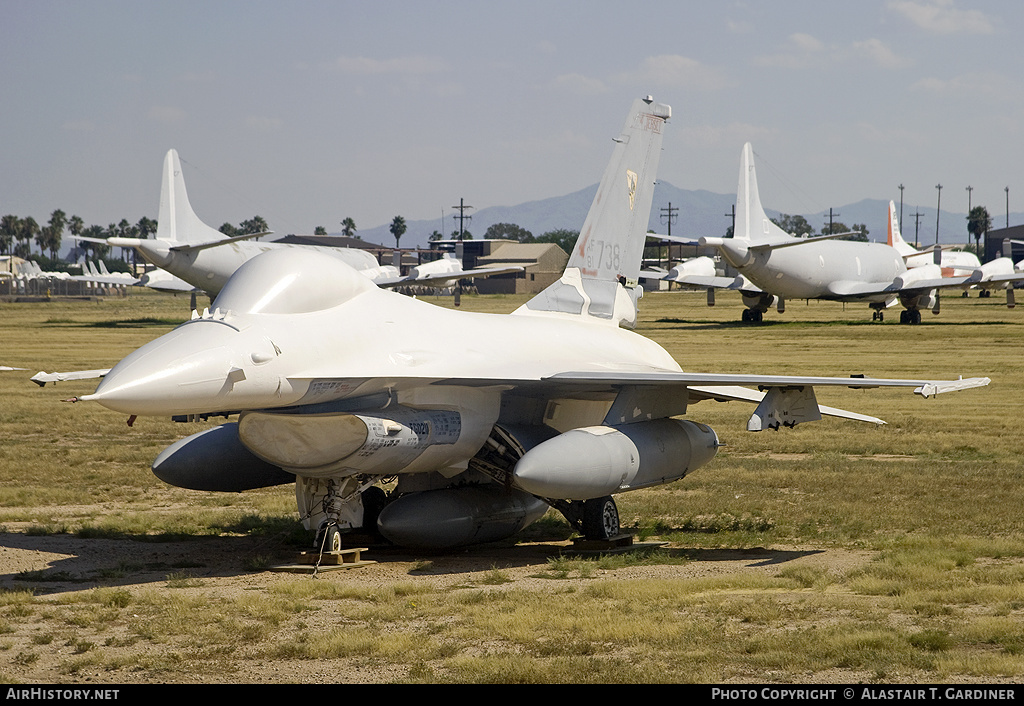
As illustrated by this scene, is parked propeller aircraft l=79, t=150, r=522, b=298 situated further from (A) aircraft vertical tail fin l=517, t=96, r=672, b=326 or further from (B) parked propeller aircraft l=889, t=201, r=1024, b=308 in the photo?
(A) aircraft vertical tail fin l=517, t=96, r=672, b=326

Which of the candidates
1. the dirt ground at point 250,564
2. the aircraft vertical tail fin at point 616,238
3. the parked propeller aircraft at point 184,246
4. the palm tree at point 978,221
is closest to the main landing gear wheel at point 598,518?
the dirt ground at point 250,564

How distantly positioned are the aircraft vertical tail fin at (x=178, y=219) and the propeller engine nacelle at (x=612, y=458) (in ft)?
135

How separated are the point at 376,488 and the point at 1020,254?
16021 centimetres

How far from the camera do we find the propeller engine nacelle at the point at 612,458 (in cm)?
1162

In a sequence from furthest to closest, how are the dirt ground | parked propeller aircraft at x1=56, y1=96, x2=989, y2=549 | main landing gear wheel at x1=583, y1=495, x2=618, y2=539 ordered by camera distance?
main landing gear wheel at x1=583, y1=495, x2=618, y2=539
the dirt ground
parked propeller aircraft at x1=56, y1=96, x2=989, y2=549

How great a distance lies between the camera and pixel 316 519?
12719 millimetres

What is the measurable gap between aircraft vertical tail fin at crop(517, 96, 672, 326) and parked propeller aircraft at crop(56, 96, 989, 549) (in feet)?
2.30

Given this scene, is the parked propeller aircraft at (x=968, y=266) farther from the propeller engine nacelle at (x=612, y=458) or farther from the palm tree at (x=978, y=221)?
the palm tree at (x=978, y=221)

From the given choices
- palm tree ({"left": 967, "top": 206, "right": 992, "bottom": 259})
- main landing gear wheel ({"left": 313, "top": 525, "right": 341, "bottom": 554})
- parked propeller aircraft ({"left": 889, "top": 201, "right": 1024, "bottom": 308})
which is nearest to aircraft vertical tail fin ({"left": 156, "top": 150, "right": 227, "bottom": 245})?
parked propeller aircraft ({"left": 889, "top": 201, "right": 1024, "bottom": 308})

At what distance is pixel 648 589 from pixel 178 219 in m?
45.7

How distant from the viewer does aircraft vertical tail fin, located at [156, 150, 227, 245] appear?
51.4 meters

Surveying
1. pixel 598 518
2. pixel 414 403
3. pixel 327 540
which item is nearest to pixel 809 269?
pixel 598 518

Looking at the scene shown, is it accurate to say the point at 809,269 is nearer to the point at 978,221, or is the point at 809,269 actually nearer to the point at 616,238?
the point at 616,238
